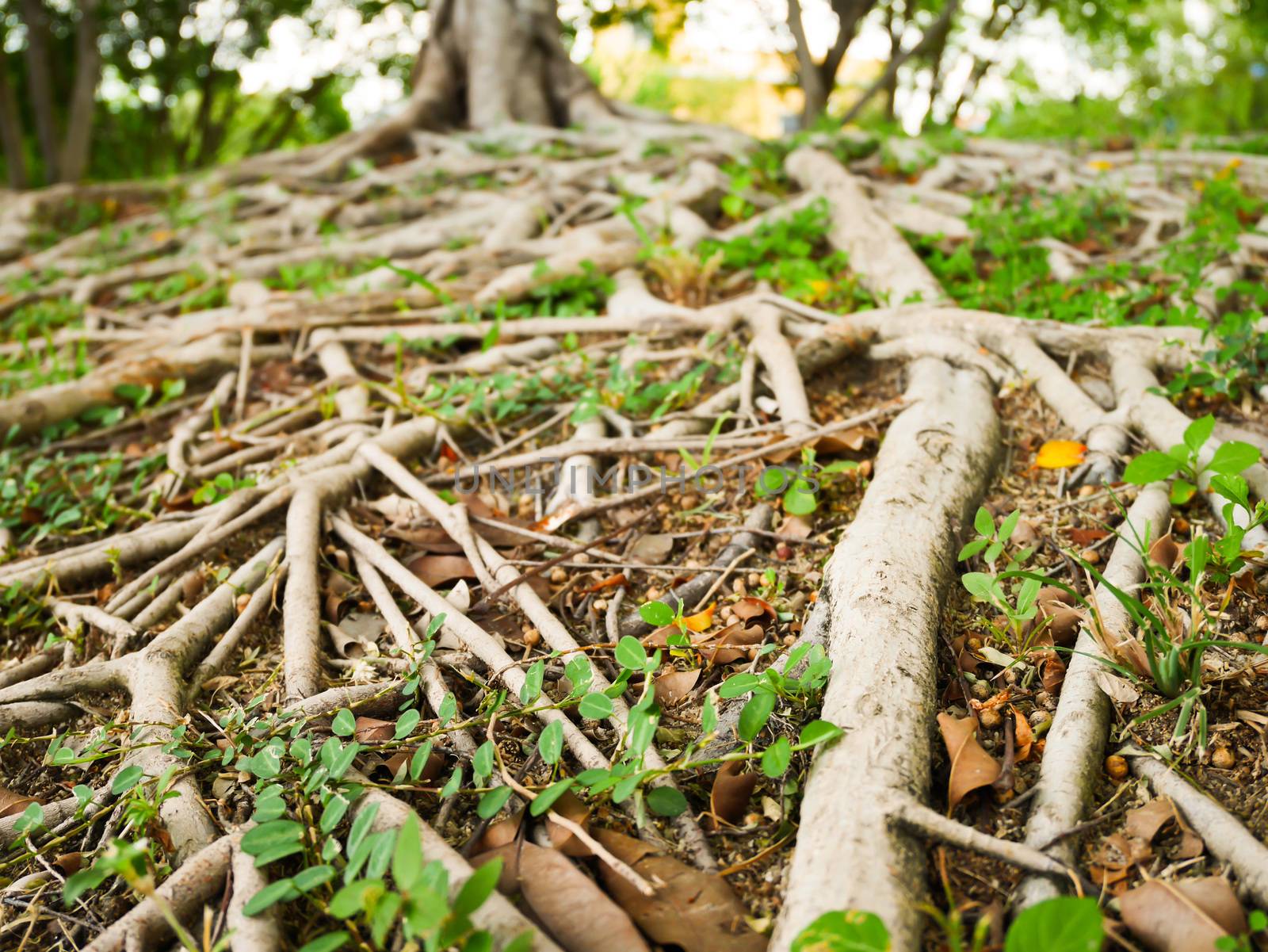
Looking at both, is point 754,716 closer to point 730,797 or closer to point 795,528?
point 730,797

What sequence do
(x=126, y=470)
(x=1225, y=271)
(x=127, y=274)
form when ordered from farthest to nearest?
(x=127, y=274)
(x=1225, y=271)
(x=126, y=470)

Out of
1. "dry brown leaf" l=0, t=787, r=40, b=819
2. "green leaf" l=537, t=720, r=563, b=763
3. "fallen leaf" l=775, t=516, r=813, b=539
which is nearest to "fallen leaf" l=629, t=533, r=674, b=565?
"fallen leaf" l=775, t=516, r=813, b=539

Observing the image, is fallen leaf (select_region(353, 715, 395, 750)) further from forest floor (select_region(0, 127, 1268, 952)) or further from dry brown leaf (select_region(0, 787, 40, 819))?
dry brown leaf (select_region(0, 787, 40, 819))

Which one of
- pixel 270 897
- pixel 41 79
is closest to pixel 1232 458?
pixel 270 897

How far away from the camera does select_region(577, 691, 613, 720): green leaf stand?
4.32ft

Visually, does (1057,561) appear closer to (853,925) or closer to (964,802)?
(964,802)

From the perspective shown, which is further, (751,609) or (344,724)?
(751,609)

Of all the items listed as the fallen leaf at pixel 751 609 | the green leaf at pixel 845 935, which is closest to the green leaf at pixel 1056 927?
the green leaf at pixel 845 935

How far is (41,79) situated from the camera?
7363 mm

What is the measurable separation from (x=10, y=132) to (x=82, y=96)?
33.6 inches

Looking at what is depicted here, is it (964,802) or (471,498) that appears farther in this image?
(471,498)

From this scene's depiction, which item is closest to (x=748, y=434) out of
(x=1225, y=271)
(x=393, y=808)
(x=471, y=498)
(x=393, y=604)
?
(x=471, y=498)

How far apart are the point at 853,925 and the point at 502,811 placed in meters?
0.58

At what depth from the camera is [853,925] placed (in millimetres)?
927
